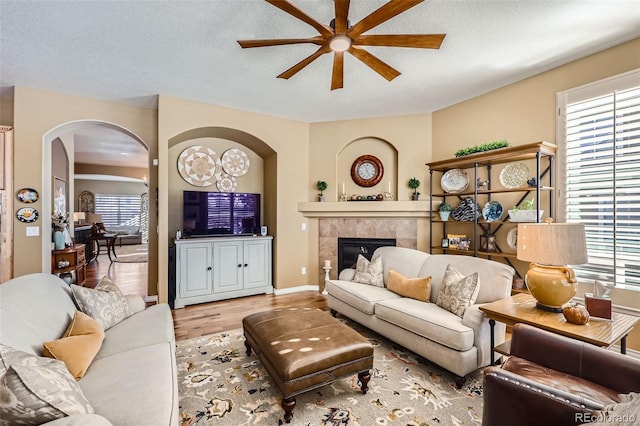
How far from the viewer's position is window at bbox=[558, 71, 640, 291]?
8.32ft

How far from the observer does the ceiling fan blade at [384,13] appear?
1680 mm

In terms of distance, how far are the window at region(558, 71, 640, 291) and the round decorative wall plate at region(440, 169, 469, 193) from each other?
3.59 feet

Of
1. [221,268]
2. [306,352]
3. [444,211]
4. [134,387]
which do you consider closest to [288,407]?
[306,352]

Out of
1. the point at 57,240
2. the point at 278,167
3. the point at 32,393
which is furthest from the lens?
the point at 278,167

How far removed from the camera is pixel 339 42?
2098mm

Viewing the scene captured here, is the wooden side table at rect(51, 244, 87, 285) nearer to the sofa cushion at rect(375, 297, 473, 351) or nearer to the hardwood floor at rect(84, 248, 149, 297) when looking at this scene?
the hardwood floor at rect(84, 248, 149, 297)

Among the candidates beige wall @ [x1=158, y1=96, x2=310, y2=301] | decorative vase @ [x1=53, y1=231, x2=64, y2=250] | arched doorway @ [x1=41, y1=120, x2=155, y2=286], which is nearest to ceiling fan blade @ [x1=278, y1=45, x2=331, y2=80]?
beige wall @ [x1=158, y1=96, x2=310, y2=301]

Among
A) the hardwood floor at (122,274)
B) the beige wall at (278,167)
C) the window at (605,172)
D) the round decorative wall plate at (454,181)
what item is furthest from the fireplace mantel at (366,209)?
the hardwood floor at (122,274)

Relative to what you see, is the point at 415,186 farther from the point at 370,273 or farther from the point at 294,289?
the point at 294,289

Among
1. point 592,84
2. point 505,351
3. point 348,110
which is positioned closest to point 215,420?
point 505,351

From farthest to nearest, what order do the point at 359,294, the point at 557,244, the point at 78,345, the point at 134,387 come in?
the point at 359,294 → the point at 557,244 → the point at 78,345 → the point at 134,387

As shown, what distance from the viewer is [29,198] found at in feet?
11.6

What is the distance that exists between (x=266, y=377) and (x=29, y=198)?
374 cm

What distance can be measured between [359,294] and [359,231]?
179 centimetres
